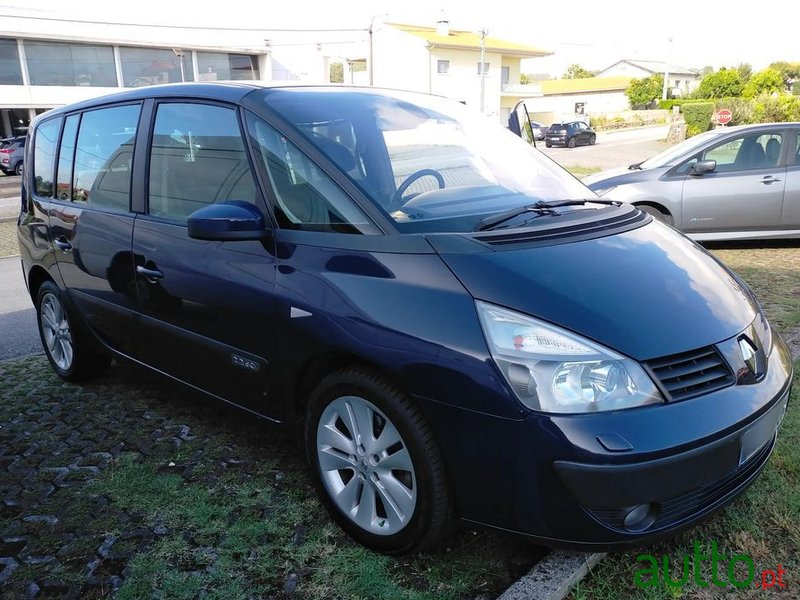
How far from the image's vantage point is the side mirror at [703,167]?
786cm

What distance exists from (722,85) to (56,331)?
220ft

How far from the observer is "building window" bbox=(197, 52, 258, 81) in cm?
4512

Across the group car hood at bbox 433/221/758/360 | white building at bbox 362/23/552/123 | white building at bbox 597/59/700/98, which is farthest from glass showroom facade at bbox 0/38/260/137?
white building at bbox 597/59/700/98

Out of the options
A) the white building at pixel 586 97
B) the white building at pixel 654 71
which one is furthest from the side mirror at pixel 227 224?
the white building at pixel 654 71

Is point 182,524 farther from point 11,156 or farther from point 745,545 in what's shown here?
point 11,156

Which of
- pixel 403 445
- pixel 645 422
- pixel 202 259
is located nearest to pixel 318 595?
pixel 403 445

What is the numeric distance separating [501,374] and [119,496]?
1961 mm

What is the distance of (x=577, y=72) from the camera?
131 metres

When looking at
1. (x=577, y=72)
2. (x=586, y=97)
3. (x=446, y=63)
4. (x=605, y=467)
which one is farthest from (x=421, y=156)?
(x=577, y=72)

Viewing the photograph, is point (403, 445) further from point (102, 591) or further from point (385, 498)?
point (102, 591)

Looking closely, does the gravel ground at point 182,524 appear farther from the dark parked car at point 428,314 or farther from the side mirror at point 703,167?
the side mirror at point 703,167

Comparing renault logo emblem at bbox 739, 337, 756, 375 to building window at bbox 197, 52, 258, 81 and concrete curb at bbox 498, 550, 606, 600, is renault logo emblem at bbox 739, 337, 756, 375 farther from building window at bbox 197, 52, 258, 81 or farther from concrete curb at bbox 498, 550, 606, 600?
building window at bbox 197, 52, 258, 81

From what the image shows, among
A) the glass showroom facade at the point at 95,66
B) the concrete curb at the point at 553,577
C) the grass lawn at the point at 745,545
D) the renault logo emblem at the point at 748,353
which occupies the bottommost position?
the grass lawn at the point at 745,545

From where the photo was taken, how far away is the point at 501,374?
6.78 feet
